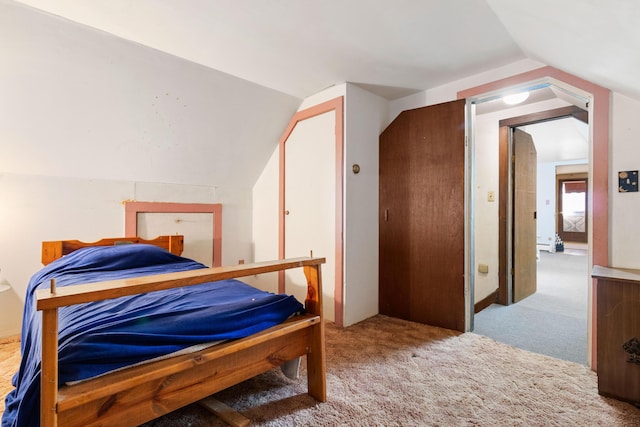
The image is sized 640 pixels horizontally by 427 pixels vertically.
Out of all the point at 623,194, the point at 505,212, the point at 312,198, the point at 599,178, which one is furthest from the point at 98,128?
the point at 505,212

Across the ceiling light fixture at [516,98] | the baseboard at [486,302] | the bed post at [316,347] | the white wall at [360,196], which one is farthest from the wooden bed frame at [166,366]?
the ceiling light fixture at [516,98]

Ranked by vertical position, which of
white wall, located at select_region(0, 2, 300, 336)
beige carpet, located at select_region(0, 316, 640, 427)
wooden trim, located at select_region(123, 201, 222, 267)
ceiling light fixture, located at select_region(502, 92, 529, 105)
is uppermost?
ceiling light fixture, located at select_region(502, 92, 529, 105)

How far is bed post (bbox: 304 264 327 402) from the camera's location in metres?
1.54

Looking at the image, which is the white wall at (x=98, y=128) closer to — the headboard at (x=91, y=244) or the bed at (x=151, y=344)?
the headboard at (x=91, y=244)

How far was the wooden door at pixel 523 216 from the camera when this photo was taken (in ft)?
10.5

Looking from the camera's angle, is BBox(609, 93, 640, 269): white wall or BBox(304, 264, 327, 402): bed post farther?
BBox(609, 93, 640, 269): white wall

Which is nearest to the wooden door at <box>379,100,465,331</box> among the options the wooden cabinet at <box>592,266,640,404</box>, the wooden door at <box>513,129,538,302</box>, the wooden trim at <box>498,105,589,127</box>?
the wooden cabinet at <box>592,266,640,404</box>

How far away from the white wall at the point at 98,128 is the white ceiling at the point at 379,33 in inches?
6.7

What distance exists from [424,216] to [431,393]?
1.43 m

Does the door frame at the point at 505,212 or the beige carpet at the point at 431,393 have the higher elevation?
the door frame at the point at 505,212

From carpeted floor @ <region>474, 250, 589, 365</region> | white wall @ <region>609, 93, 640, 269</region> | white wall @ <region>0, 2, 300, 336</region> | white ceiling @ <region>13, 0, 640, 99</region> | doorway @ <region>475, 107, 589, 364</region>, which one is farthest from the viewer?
doorway @ <region>475, 107, 589, 364</region>

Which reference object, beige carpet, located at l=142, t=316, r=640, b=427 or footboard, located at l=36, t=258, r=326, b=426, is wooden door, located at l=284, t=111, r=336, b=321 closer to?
beige carpet, located at l=142, t=316, r=640, b=427

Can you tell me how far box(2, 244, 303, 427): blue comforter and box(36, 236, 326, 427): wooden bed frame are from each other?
2.0 inches

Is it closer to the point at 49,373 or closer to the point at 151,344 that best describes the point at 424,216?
the point at 151,344
